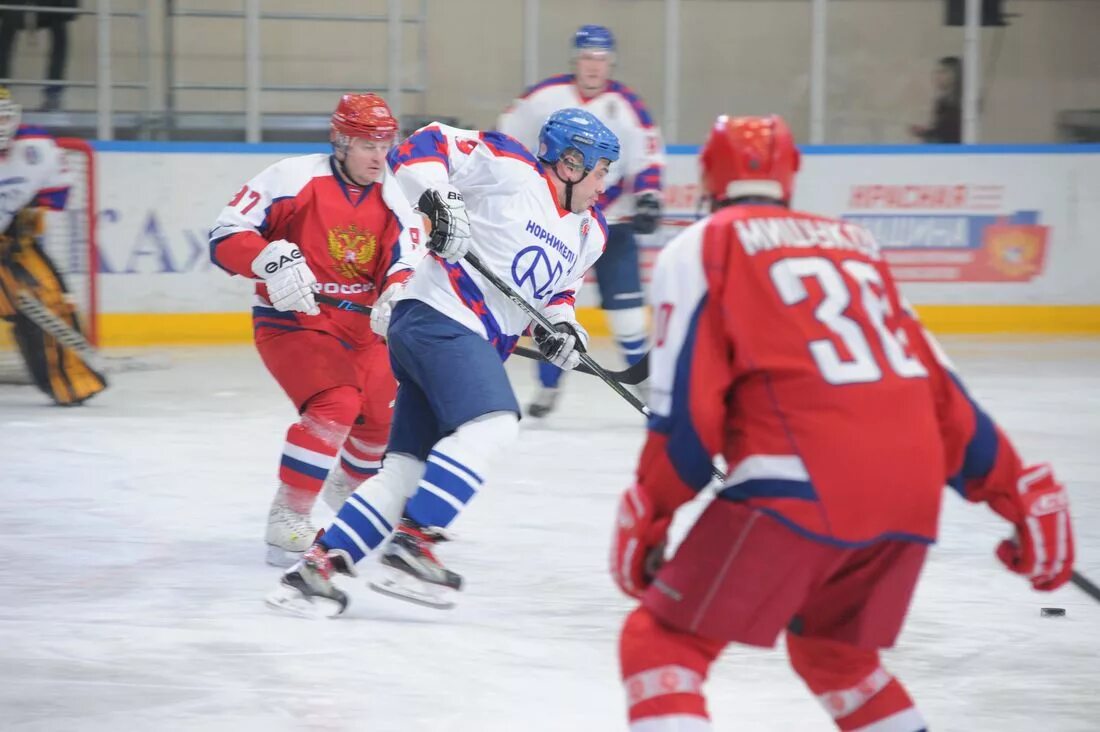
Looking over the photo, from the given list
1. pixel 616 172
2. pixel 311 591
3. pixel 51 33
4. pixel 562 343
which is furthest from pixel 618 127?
pixel 51 33

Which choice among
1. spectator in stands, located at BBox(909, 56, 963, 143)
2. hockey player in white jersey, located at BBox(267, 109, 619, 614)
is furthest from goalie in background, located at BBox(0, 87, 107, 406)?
spectator in stands, located at BBox(909, 56, 963, 143)

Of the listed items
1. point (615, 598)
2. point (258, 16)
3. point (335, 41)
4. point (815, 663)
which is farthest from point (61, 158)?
point (815, 663)

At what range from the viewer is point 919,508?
1.83 meters

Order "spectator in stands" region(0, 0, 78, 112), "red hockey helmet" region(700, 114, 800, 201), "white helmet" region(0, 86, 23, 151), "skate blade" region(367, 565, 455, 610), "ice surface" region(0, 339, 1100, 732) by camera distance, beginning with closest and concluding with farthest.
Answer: "red hockey helmet" region(700, 114, 800, 201) < "ice surface" region(0, 339, 1100, 732) < "skate blade" region(367, 565, 455, 610) < "white helmet" region(0, 86, 23, 151) < "spectator in stands" region(0, 0, 78, 112)

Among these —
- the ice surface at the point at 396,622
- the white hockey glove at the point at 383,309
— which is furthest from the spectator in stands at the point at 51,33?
the white hockey glove at the point at 383,309

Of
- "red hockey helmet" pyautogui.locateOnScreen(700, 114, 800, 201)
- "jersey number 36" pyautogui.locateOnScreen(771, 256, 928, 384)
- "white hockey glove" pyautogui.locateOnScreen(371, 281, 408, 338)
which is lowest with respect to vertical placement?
"white hockey glove" pyautogui.locateOnScreen(371, 281, 408, 338)

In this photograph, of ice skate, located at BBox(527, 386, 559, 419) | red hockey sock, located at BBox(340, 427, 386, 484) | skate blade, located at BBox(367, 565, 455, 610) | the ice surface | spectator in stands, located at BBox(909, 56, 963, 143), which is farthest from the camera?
spectator in stands, located at BBox(909, 56, 963, 143)

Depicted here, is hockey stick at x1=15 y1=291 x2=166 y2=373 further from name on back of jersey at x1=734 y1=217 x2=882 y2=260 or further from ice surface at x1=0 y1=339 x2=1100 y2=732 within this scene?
name on back of jersey at x1=734 y1=217 x2=882 y2=260

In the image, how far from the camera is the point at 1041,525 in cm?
194

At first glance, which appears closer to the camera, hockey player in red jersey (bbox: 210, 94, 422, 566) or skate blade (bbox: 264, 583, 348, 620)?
skate blade (bbox: 264, 583, 348, 620)

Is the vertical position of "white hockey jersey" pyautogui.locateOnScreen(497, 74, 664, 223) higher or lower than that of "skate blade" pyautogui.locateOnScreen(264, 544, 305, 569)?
higher

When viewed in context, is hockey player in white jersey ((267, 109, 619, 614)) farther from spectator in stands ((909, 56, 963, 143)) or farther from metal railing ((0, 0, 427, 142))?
spectator in stands ((909, 56, 963, 143))

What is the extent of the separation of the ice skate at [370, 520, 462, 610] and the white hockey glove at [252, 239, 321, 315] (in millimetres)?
683

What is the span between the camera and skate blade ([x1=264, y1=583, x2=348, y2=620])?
3.20 metres
